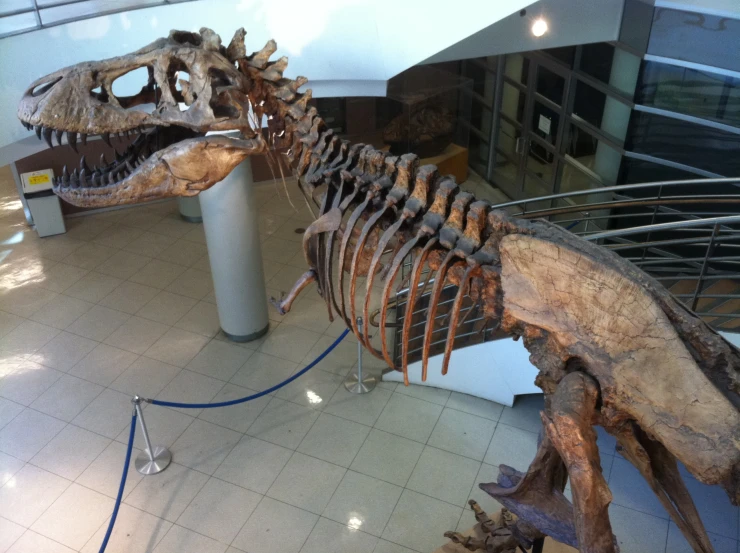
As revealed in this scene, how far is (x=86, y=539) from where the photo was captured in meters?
4.34

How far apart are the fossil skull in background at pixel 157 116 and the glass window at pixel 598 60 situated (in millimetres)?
4413

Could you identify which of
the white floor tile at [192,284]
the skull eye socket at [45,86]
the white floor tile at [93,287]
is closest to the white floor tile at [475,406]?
the white floor tile at [192,284]

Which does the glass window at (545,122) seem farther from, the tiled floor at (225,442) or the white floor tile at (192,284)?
the white floor tile at (192,284)

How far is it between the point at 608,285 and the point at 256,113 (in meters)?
2.07

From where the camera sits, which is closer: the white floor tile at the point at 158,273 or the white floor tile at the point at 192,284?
the white floor tile at the point at 192,284

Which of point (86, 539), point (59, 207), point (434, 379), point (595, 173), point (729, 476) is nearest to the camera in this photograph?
point (729, 476)

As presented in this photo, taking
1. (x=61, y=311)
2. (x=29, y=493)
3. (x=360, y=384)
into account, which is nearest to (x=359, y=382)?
(x=360, y=384)

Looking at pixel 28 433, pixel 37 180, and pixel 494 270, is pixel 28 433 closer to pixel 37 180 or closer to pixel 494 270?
pixel 37 180

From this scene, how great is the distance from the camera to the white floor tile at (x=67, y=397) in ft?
17.5

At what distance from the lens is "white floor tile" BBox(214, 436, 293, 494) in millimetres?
4719

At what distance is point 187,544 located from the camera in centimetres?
429

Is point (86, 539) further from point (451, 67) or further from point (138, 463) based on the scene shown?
point (451, 67)

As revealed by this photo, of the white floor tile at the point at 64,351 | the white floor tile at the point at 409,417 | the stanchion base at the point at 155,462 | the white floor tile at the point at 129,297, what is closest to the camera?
the stanchion base at the point at 155,462

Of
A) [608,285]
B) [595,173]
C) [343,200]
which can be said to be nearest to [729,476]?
[608,285]
